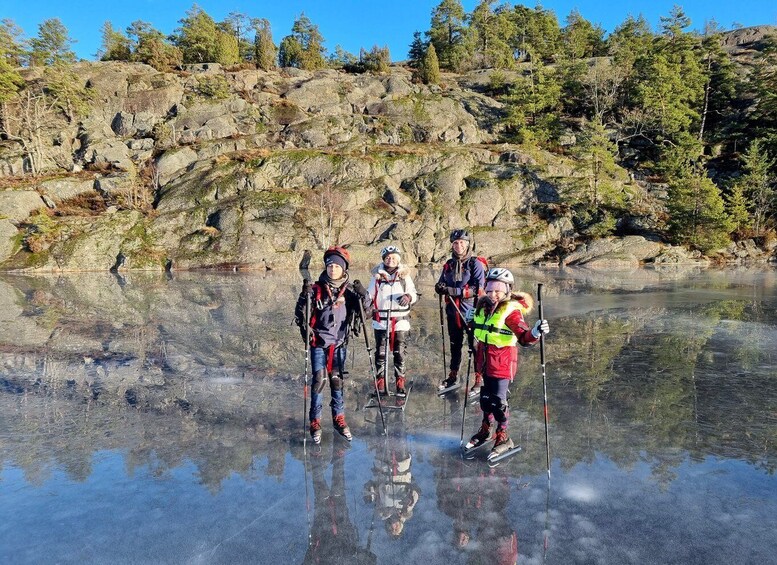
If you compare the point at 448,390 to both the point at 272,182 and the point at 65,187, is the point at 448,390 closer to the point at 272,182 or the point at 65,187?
the point at 272,182

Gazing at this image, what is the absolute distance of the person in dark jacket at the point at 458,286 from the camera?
7.90 metres

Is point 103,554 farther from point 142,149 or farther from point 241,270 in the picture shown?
point 142,149

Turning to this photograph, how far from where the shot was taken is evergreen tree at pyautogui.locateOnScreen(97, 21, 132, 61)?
73.9m

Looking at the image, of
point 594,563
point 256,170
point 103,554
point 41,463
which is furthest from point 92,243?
point 594,563

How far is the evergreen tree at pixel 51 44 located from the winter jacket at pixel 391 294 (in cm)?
7692

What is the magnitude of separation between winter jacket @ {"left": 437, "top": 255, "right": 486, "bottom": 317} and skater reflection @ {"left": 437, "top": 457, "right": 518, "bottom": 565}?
3.12 m

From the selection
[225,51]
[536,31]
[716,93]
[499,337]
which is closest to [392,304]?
[499,337]

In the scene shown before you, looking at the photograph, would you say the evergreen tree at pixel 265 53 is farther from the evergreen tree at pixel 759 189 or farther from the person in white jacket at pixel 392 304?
the person in white jacket at pixel 392 304

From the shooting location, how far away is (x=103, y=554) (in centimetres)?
383

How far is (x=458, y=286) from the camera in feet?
26.3

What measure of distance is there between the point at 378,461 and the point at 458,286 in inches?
141

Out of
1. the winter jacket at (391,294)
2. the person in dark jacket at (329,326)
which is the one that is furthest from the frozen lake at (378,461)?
the winter jacket at (391,294)

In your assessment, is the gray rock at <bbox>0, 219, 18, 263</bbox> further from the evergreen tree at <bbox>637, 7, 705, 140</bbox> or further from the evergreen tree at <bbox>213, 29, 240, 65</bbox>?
the evergreen tree at <bbox>637, 7, 705, 140</bbox>

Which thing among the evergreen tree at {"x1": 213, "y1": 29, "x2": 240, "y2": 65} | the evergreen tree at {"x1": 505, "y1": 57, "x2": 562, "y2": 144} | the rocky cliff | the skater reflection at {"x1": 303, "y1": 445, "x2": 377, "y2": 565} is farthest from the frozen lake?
the evergreen tree at {"x1": 213, "y1": 29, "x2": 240, "y2": 65}
